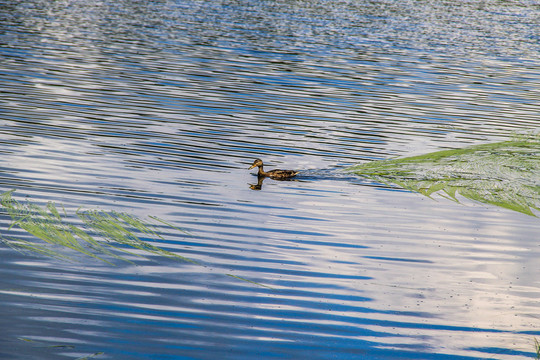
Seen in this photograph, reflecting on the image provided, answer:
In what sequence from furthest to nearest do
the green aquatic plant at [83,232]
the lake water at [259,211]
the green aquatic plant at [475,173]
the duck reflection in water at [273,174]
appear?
the duck reflection in water at [273,174], the green aquatic plant at [475,173], the green aquatic plant at [83,232], the lake water at [259,211]

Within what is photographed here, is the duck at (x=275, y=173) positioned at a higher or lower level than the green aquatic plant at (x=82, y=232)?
lower

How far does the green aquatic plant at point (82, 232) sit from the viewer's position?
35.6ft

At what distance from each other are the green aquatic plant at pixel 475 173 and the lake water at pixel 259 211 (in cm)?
52

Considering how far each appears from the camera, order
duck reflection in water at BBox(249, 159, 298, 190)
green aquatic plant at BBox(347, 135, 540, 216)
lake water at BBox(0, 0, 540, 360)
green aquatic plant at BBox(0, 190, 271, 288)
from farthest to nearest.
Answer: duck reflection in water at BBox(249, 159, 298, 190)
green aquatic plant at BBox(347, 135, 540, 216)
green aquatic plant at BBox(0, 190, 271, 288)
lake water at BBox(0, 0, 540, 360)

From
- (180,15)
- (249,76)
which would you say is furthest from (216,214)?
(180,15)

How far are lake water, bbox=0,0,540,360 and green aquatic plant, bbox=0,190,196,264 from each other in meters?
0.25

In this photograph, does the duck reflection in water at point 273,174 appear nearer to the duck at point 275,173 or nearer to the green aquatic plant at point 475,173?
the duck at point 275,173

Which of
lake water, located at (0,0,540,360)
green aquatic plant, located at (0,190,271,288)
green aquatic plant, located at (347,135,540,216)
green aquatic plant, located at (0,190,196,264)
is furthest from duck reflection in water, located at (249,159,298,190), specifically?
green aquatic plant, located at (0,190,196,264)

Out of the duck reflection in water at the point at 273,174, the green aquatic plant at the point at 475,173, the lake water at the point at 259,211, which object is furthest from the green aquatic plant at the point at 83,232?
the green aquatic plant at the point at 475,173

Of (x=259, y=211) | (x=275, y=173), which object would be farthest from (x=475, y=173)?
(x=259, y=211)

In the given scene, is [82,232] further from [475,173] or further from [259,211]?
[475,173]

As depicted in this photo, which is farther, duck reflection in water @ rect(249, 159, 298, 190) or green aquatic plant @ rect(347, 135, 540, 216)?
duck reflection in water @ rect(249, 159, 298, 190)

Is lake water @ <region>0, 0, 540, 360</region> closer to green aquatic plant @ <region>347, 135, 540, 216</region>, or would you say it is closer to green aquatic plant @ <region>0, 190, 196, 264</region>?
green aquatic plant @ <region>0, 190, 196, 264</region>

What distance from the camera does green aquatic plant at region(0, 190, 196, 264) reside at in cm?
1084
